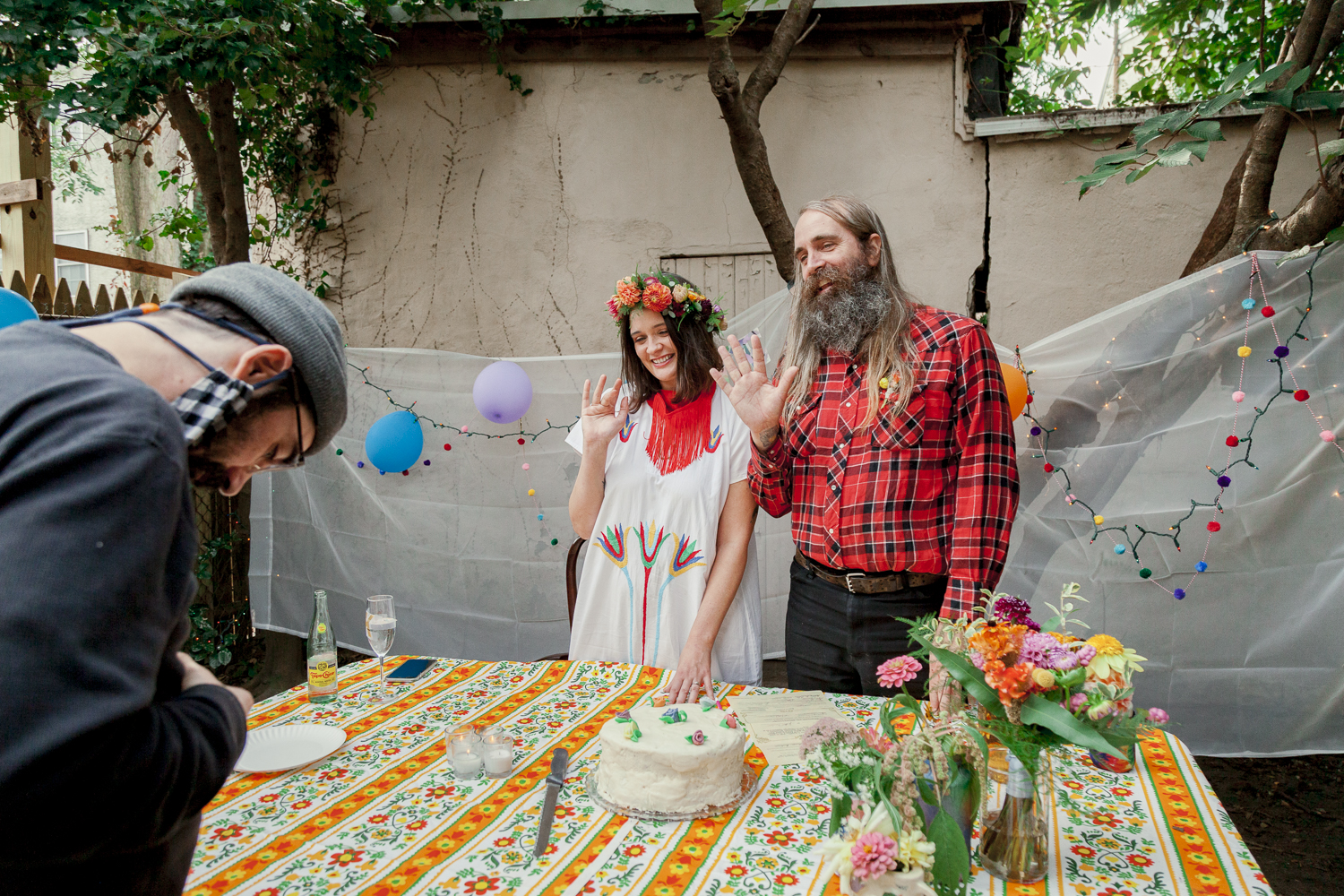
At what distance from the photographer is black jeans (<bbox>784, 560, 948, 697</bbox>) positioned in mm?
2283

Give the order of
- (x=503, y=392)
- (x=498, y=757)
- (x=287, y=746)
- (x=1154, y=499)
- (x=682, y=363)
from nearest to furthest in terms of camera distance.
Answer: (x=498, y=757) → (x=287, y=746) → (x=682, y=363) → (x=1154, y=499) → (x=503, y=392)

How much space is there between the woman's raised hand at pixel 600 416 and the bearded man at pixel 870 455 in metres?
0.42

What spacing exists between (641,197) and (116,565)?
4531 mm

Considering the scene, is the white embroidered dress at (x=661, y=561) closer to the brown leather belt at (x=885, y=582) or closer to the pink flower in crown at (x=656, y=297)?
the pink flower in crown at (x=656, y=297)

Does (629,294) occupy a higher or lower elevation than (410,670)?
higher

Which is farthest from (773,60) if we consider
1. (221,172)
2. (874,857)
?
(874,857)

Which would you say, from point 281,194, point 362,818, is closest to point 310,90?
point 281,194

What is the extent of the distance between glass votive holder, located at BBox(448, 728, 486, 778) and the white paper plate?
293 mm

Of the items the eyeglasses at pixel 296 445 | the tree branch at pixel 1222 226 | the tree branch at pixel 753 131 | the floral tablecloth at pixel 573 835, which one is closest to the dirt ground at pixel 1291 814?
the floral tablecloth at pixel 573 835

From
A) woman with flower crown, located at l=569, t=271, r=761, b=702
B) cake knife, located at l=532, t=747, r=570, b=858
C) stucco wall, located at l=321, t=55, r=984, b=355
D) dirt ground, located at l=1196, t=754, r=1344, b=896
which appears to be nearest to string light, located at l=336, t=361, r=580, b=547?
stucco wall, located at l=321, t=55, r=984, b=355

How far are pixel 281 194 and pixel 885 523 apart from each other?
15.5 ft

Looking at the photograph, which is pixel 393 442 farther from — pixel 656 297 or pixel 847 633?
pixel 847 633

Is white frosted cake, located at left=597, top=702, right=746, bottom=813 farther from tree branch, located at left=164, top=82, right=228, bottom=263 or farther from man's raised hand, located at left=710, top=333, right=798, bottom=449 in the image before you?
tree branch, located at left=164, top=82, right=228, bottom=263

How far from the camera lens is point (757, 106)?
13.9 ft
